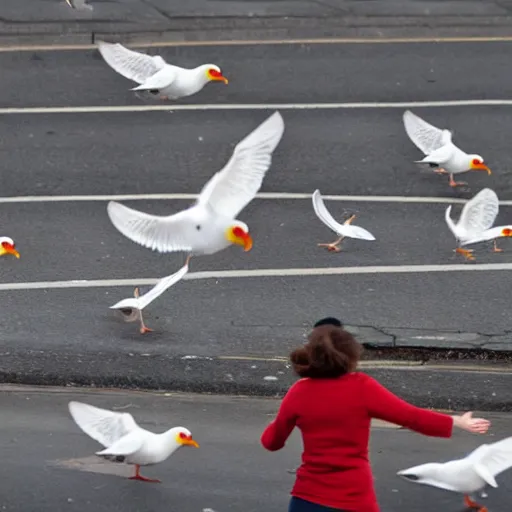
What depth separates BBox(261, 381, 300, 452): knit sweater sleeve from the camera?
4844mm

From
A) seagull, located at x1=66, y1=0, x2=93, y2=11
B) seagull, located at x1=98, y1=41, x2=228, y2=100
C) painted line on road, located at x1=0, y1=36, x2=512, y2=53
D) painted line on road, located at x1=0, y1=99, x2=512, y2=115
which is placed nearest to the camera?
seagull, located at x1=98, y1=41, x2=228, y2=100

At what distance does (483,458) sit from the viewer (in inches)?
234

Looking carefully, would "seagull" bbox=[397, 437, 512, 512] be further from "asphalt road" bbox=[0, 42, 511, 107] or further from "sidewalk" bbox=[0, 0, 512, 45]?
"sidewalk" bbox=[0, 0, 512, 45]

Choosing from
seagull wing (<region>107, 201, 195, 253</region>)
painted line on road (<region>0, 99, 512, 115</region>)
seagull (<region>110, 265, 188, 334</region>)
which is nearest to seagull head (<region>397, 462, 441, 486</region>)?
seagull wing (<region>107, 201, 195, 253</region>)

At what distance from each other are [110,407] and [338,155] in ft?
16.9

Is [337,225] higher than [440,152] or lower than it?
lower

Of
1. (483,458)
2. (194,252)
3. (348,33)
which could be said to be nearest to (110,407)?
(194,252)

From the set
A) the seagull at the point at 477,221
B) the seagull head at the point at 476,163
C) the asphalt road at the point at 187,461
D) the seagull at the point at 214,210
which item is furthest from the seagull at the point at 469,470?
the seagull head at the point at 476,163

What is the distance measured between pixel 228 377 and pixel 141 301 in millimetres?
858

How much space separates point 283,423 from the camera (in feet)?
16.0

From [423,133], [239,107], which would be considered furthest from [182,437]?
[239,107]

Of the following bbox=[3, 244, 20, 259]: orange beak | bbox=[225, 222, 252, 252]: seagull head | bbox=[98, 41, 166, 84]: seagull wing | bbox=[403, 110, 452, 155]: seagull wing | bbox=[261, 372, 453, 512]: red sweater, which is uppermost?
bbox=[98, 41, 166, 84]: seagull wing

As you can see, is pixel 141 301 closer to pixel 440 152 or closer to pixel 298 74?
pixel 440 152

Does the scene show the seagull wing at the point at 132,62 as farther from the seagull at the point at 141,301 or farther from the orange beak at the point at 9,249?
the seagull at the point at 141,301
